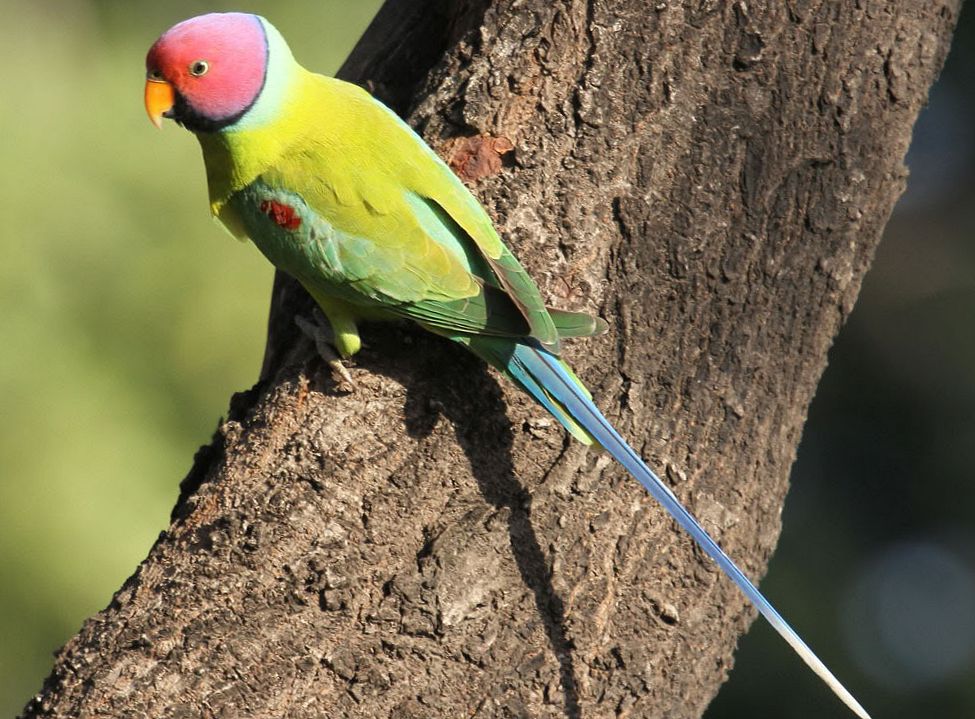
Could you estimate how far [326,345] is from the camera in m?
2.56

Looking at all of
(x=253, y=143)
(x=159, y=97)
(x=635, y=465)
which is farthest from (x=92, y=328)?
(x=635, y=465)

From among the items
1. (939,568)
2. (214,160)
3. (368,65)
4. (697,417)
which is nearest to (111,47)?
(368,65)

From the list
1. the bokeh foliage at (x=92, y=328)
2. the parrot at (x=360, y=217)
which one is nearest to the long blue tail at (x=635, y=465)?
the parrot at (x=360, y=217)

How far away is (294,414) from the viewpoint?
2.36 metres

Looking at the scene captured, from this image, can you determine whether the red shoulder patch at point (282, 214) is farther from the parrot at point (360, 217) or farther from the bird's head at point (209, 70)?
the bird's head at point (209, 70)

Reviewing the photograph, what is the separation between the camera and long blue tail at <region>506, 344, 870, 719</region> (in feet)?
7.57

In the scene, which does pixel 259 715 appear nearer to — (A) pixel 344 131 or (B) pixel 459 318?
(B) pixel 459 318

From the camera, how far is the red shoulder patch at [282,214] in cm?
261

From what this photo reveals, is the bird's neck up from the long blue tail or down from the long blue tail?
up

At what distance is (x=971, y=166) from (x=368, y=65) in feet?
15.7

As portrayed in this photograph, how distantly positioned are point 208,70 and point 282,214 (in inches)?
17.1

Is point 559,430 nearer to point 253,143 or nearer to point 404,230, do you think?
point 404,230

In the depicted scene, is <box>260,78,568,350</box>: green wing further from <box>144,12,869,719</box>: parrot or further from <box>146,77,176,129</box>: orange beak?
<box>146,77,176,129</box>: orange beak

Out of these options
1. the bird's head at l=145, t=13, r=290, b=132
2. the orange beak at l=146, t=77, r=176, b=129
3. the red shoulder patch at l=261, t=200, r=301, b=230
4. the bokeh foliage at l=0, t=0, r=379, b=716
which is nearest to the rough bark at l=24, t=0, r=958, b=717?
the red shoulder patch at l=261, t=200, r=301, b=230
